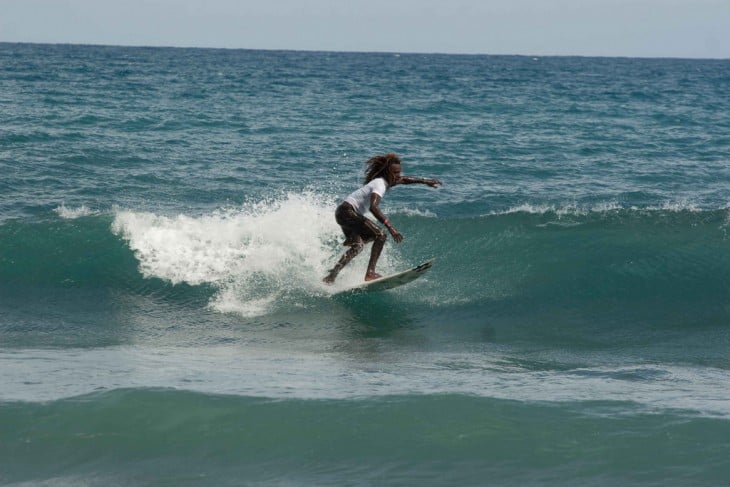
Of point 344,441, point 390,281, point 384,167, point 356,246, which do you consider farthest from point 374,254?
→ point 344,441

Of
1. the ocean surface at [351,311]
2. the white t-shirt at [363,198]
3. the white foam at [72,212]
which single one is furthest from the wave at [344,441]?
the white foam at [72,212]

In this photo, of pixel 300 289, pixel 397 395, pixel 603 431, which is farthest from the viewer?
pixel 300 289

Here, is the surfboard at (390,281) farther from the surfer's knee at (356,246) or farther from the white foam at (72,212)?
the white foam at (72,212)

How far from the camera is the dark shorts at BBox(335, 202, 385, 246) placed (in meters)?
10.8

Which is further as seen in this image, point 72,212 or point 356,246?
point 72,212

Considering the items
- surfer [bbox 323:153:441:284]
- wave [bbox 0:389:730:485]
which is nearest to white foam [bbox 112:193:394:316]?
surfer [bbox 323:153:441:284]

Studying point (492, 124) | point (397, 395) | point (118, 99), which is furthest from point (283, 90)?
point (397, 395)

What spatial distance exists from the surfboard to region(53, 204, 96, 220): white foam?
567 cm

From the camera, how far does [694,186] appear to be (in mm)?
19562

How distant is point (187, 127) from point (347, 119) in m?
5.45

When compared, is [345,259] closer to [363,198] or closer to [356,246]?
[356,246]

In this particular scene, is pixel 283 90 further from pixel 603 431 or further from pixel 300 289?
pixel 603 431

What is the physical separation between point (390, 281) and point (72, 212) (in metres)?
6.77

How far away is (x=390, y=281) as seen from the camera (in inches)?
434
